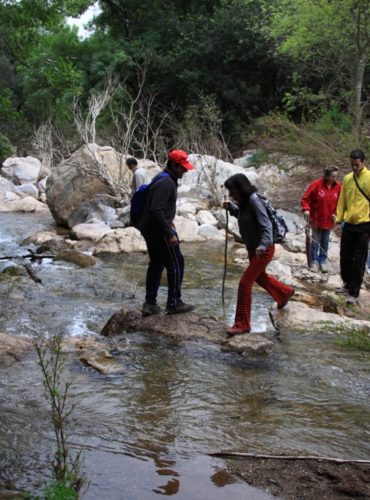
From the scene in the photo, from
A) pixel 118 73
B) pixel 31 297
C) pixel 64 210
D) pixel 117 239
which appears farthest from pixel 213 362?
pixel 118 73

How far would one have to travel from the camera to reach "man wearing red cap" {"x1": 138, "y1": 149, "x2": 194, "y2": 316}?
5.93 meters

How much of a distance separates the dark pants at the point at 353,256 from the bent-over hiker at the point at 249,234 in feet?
5.82

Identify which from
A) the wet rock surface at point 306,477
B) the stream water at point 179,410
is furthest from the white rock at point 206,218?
the wet rock surface at point 306,477

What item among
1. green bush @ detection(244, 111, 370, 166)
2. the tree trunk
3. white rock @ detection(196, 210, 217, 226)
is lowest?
white rock @ detection(196, 210, 217, 226)

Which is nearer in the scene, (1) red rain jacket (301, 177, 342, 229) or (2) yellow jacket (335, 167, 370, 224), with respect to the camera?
(2) yellow jacket (335, 167, 370, 224)

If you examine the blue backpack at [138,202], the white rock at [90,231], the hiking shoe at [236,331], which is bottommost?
the hiking shoe at [236,331]

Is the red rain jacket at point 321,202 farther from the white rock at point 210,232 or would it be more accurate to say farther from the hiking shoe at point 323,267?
the white rock at point 210,232

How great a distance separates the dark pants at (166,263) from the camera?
6.20 metres

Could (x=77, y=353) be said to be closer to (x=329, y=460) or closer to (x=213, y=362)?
(x=213, y=362)

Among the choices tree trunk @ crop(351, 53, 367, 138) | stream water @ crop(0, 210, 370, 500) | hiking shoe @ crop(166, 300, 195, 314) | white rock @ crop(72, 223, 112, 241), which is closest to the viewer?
stream water @ crop(0, 210, 370, 500)

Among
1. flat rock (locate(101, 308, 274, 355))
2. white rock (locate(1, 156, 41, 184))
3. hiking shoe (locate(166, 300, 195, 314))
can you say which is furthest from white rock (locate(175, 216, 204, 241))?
white rock (locate(1, 156, 41, 184))

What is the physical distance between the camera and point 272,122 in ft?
67.1

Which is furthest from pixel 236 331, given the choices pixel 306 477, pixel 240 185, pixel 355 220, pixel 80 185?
pixel 80 185

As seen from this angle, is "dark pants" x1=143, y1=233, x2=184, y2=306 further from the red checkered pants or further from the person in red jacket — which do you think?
the person in red jacket
